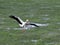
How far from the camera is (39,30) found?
1722cm

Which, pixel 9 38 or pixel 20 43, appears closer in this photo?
pixel 20 43

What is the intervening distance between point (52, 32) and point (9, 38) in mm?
2230

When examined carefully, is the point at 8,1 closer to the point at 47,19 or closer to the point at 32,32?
the point at 47,19

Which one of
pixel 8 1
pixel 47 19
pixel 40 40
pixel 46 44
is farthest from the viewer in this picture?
pixel 8 1

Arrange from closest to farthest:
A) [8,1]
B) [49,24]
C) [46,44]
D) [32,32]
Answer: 1. [46,44]
2. [32,32]
3. [49,24]
4. [8,1]

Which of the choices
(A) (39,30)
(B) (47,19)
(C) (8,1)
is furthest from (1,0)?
(A) (39,30)

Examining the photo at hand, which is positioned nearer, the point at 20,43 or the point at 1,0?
the point at 20,43

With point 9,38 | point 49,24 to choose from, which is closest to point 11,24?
point 49,24

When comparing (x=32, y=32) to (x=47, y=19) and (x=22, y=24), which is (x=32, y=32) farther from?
(x=47, y=19)

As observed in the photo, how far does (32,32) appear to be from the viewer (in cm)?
1666

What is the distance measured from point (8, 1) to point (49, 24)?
55.2 ft

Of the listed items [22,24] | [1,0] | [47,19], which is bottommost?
[1,0]

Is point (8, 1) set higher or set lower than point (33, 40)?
lower

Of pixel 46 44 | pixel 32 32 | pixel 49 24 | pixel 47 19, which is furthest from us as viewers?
pixel 47 19
